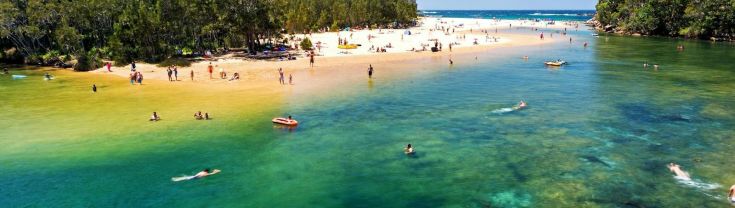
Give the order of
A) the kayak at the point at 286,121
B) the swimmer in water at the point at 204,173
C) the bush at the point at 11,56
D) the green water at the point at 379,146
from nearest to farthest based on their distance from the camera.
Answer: the green water at the point at 379,146 < the swimmer in water at the point at 204,173 < the kayak at the point at 286,121 < the bush at the point at 11,56

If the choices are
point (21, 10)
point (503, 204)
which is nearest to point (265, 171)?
point (503, 204)

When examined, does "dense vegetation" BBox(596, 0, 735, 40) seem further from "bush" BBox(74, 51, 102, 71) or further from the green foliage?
"bush" BBox(74, 51, 102, 71)

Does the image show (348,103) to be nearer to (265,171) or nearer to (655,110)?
(265,171)

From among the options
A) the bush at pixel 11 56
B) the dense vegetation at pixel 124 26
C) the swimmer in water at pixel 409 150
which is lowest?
the swimmer in water at pixel 409 150

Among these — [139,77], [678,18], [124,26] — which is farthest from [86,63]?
[678,18]

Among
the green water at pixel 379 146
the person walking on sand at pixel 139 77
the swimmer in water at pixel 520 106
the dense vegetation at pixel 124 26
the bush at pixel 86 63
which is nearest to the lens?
the green water at pixel 379 146

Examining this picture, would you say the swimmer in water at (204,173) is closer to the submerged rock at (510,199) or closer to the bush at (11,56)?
the submerged rock at (510,199)

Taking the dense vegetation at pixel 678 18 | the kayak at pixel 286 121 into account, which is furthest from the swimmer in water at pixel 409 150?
the dense vegetation at pixel 678 18
